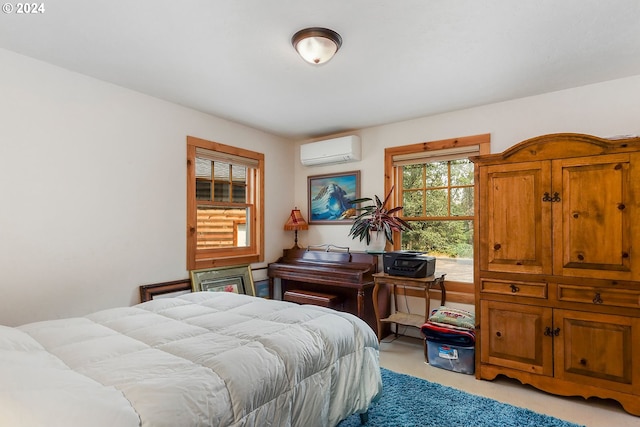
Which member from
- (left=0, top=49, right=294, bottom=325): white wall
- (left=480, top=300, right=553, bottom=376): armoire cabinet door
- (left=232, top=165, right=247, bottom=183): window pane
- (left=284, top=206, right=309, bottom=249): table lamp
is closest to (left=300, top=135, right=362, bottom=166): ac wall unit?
(left=284, top=206, right=309, bottom=249): table lamp

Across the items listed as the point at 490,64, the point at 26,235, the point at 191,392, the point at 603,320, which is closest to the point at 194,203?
the point at 26,235

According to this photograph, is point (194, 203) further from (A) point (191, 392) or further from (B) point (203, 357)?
(A) point (191, 392)

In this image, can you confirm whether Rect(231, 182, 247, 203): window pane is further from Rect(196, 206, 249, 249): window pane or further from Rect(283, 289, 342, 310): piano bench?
Rect(283, 289, 342, 310): piano bench

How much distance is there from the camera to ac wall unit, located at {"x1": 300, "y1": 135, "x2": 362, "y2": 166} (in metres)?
4.14

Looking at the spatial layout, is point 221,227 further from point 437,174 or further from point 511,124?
point 511,124

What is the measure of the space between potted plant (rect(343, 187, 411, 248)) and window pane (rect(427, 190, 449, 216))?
0.32m

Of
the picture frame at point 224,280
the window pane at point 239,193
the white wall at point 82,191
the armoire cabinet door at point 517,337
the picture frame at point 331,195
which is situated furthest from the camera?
the picture frame at point 331,195

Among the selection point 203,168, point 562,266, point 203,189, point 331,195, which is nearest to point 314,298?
point 331,195

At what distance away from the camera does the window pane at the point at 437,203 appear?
149 inches

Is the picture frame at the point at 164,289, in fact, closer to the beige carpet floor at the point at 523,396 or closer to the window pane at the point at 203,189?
the window pane at the point at 203,189

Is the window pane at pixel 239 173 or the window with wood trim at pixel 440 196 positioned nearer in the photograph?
the window with wood trim at pixel 440 196

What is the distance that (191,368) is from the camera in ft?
4.32

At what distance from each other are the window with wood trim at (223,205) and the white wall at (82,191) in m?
0.14

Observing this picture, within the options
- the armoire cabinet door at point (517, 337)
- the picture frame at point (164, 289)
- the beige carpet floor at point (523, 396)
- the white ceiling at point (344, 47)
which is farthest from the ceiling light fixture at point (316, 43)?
the beige carpet floor at point (523, 396)
